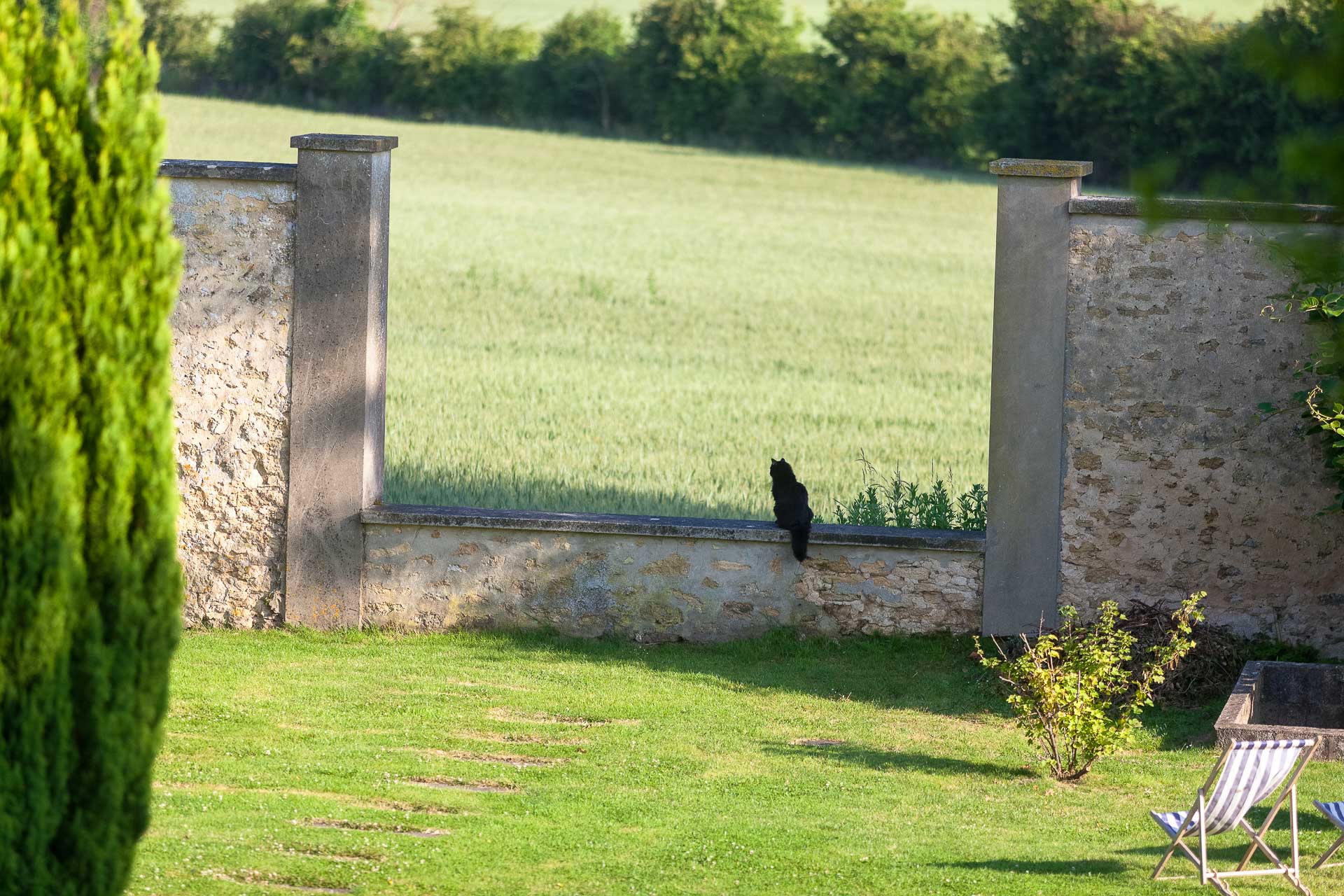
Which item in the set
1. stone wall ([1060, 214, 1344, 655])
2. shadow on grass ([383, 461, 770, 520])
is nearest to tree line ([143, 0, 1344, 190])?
shadow on grass ([383, 461, 770, 520])

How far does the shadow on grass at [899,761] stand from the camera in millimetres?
7090

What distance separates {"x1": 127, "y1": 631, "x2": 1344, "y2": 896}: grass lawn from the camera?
18.0ft

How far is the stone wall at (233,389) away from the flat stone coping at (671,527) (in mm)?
690

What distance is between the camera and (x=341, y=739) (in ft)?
23.3

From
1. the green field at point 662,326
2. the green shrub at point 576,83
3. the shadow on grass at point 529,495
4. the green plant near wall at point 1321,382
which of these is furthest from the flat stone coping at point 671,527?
the green shrub at point 576,83

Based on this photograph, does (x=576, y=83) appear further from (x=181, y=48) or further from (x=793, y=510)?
(x=793, y=510)

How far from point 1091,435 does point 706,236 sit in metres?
23.7

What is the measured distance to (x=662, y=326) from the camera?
21531 mm

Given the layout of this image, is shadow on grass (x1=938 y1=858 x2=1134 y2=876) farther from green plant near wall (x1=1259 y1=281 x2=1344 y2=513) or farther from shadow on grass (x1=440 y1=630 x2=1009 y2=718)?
green plant near wall (x1=1259 y1=281 x2=1344 y2=513)

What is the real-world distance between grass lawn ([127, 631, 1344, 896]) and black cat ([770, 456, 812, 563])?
61cm

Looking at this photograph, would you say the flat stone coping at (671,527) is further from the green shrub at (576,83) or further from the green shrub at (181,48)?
the green shrub at (181,48)

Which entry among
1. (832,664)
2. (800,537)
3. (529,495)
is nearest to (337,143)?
(529,495)

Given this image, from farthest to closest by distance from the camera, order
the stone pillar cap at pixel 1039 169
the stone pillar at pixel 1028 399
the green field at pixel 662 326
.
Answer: the green field at pixel 662 326, the stone pillar at pixel 1028 399, the stone pillar cap at pixel 1039 169

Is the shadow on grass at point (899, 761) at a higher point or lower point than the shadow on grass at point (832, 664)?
lower
